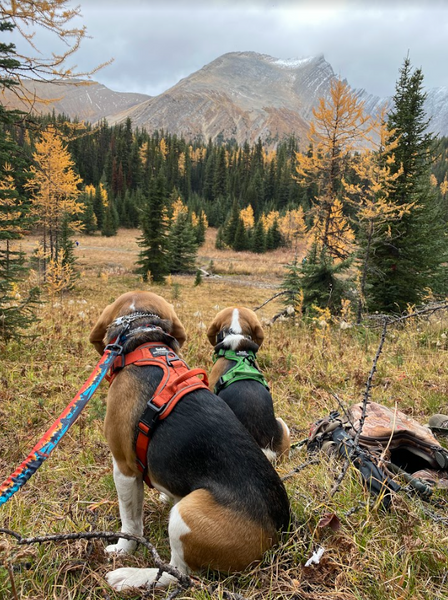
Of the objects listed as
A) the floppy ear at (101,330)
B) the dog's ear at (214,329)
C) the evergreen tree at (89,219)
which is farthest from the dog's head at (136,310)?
the evergreen tree at (89,219)

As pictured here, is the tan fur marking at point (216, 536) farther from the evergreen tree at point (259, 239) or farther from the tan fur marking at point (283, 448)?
the evergreen tree at point (259, 239)

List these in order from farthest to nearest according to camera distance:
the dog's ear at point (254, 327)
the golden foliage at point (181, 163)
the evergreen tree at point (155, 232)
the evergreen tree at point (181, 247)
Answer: the golden foliage at point (181, 163) → the evergreen tree at point (181, 247) → the evergreen tree at point (155, 232) → the dog's ear at point (254, 327)

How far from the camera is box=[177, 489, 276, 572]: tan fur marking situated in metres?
1.65

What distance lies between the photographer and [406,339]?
7012 mm

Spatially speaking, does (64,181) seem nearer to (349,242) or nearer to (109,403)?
(349,242)

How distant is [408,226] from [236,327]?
13675 millimetres

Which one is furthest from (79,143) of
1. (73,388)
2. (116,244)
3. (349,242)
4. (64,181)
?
(73,388)

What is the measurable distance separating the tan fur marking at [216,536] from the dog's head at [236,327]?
212cm

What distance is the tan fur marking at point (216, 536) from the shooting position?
5.43 ft

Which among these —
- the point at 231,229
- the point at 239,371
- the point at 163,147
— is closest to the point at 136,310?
the point at 239,371

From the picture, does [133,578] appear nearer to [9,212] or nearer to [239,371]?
[239,371]

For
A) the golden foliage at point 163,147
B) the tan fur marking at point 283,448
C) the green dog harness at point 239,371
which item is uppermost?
the golden foliage at point 163,147

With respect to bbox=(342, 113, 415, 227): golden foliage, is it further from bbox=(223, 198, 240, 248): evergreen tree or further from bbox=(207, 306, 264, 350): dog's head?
bbox=(223, 198, 240, 248): evergreen tree

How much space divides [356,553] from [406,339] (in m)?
6.20
